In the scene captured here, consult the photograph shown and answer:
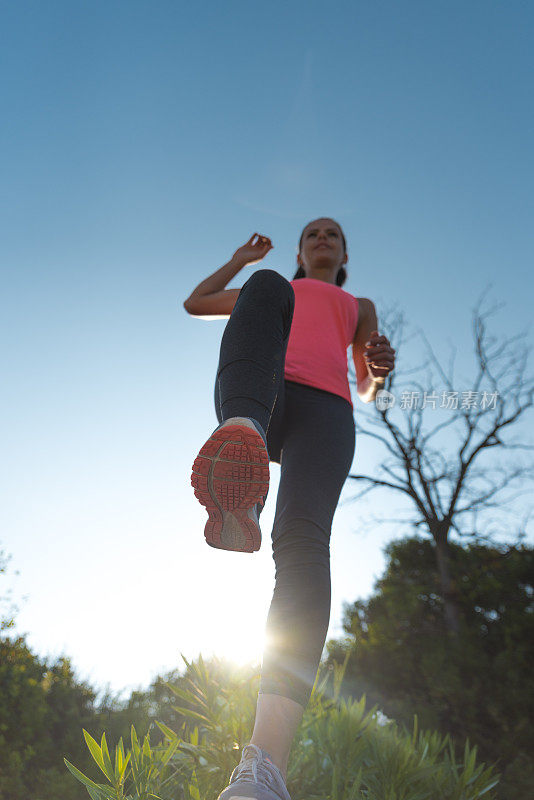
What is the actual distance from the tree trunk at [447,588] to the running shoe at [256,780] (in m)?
7.04

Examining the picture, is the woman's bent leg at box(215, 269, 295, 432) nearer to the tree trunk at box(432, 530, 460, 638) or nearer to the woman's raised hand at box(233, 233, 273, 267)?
the woman's raised hand at box(233, 233, 273, 267)

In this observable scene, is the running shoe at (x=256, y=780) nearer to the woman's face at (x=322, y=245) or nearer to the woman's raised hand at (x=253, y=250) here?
the woman's raised hand at (x=253, y=250)

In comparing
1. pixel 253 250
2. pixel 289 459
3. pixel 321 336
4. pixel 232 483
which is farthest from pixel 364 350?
pixel 232 483

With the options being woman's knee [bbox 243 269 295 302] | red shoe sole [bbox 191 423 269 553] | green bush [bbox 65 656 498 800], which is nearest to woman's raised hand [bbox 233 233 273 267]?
woman's knee [bbox 243 269 295 302]

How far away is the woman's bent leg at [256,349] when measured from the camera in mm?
1168

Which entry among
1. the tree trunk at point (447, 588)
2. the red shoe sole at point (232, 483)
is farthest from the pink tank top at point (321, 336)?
the tree trunk at point (447, 588)

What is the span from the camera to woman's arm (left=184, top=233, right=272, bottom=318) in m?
1.72

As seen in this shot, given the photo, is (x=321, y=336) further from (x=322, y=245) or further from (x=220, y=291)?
(x=322, y=245)

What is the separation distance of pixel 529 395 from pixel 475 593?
4.19 metres

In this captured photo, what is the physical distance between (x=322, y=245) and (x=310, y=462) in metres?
1.13

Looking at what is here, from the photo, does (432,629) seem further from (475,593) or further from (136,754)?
(136,754)

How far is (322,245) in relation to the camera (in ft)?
7.41

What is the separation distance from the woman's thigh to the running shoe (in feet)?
1.42

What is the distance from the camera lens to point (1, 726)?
4.04 m
